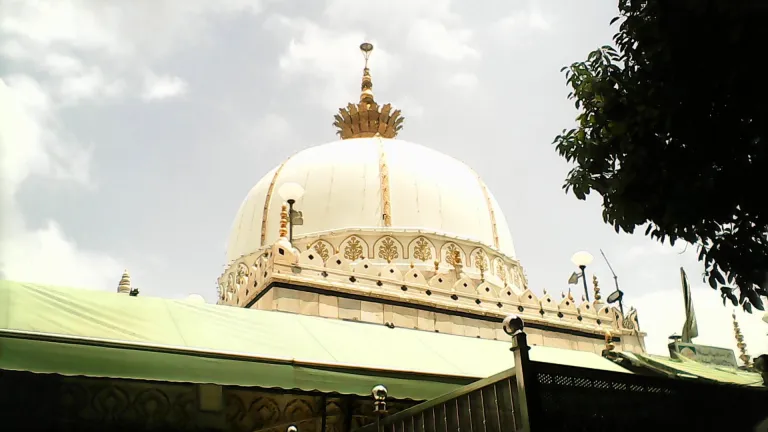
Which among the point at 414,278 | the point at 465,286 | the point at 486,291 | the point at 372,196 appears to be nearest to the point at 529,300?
the point at 486,291

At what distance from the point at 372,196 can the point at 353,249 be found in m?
1.62

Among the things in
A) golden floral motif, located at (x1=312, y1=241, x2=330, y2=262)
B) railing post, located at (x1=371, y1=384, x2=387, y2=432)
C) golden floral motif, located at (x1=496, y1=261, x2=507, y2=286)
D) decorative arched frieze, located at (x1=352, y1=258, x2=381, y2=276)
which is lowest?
railing post, located at (x1=371, y1=384, x2=387, y2=432)

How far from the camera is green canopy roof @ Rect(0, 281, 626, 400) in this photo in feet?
19.2

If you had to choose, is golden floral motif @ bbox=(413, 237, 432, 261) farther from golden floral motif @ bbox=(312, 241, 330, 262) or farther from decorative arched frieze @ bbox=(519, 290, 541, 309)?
decorative arched frieze @ bbox=(519, 290, 541, 309)

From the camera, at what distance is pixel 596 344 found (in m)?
13.0

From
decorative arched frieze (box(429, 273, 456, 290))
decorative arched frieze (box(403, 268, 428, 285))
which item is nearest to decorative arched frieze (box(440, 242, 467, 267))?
decorative arched frieze (box(429, 273, 456, 290))

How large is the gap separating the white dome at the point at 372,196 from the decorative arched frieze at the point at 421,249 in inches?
17.3

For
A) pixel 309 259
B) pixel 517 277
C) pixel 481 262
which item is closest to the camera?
pixel 309 259

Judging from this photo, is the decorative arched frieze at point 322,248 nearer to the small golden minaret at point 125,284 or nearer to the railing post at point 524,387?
the small golden minaret at point 125,284

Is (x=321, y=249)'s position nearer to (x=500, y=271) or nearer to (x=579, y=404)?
(x=500, y=271)

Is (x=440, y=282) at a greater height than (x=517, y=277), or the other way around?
(x=517, y=277)

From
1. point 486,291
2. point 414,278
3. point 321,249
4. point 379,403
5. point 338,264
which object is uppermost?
point 321,249

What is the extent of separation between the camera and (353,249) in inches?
571

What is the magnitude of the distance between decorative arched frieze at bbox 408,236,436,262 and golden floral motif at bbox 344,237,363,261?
1064 millimetres
